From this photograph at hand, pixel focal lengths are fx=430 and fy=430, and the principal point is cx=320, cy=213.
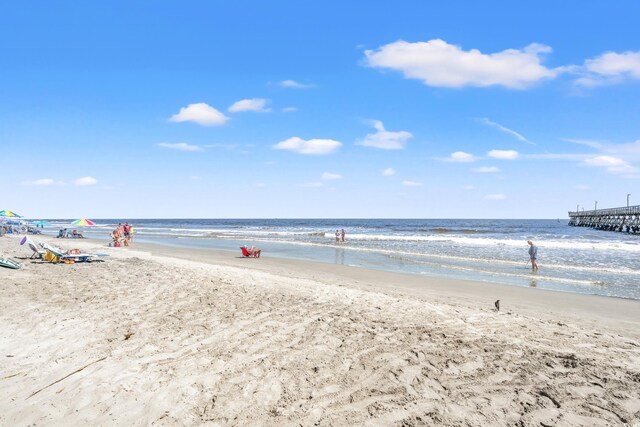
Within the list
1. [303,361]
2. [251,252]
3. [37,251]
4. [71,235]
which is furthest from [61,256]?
[71,235]

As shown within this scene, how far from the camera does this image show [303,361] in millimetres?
6180

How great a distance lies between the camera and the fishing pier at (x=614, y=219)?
66.4 metres

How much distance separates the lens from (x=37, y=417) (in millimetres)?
4605

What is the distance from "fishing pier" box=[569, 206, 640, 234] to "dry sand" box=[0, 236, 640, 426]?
69.1 m

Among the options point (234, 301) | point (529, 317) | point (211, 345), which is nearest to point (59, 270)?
point (234, 301)

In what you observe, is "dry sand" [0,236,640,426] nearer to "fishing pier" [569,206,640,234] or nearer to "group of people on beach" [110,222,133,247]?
"group of people on beach" [110,222,133,247]

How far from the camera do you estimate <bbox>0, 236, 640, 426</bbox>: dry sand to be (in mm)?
4738

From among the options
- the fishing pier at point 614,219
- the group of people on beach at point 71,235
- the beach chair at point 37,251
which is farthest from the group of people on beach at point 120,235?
the fishing pier at point 614,219

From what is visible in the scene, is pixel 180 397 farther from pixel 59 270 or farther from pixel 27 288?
pixel 59 270

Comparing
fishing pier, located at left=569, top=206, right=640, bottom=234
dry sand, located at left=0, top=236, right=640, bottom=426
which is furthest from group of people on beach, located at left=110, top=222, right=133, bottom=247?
Result: fishing pier, located at left=569, top=206, right=640, bottom=234

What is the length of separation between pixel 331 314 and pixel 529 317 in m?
4.50

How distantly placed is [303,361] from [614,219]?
8762 cm

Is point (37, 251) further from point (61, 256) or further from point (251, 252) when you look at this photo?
point (251, 252)

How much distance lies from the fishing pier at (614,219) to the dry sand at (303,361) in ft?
227
